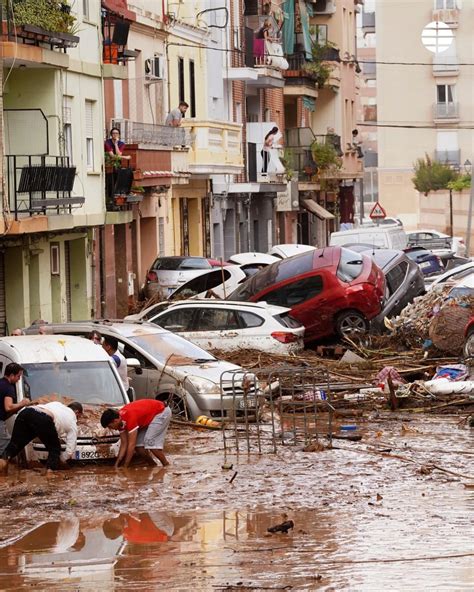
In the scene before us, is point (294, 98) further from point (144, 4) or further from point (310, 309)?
point (310, 309)

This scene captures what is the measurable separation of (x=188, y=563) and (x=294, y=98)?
5313 cm

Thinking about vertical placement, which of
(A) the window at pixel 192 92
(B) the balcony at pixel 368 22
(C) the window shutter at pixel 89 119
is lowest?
(C) the window shutter at pixel 89 119

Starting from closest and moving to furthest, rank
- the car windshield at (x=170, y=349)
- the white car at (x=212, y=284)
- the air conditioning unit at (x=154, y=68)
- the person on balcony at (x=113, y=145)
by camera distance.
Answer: the car windshield at (x=170, y=349)
the white car at (x=212, y=284)
the person on balcony at (x=113, y=145)
the air conditioning unit at (x=154, y=68)

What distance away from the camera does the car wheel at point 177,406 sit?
22812 mm

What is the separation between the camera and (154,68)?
4422 cm

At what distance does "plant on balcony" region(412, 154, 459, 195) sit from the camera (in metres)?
96.9

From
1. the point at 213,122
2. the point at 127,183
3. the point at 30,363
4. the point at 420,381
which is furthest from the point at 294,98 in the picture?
the point at 30,363

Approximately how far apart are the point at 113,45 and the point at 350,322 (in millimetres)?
9827

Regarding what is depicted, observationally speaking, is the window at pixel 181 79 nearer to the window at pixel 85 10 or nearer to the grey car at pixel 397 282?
the window at pixel 85 10

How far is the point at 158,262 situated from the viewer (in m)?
42.2

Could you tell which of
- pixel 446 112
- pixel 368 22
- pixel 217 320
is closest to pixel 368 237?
pixel 217 320

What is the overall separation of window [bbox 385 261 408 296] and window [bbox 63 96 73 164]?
7055 millimetres

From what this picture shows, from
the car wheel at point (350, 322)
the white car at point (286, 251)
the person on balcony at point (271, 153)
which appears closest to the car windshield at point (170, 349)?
the car wheel at point (350, 322)

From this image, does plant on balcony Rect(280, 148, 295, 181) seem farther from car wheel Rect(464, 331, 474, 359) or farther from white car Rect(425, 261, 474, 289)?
car wheel Rect(464, 331, 474, 359)
